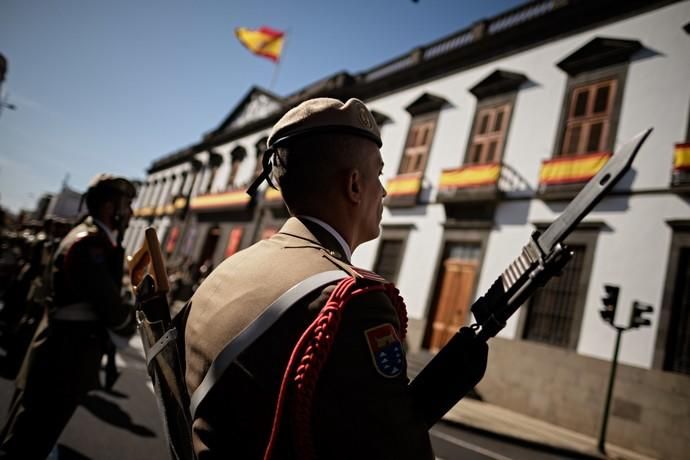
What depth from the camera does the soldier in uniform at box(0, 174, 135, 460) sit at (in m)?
2.25

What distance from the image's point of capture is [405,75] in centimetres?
1430

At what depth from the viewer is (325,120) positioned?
112cm

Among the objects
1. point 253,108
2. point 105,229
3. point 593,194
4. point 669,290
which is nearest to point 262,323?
point 593,194

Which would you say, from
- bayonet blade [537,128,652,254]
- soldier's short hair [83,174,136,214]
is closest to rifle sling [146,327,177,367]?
bayonet blade [537,128,652,254]

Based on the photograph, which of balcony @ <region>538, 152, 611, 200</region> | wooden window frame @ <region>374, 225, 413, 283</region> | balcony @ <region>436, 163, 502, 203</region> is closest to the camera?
balcony @ <region>538, 152, 611, 200</region>

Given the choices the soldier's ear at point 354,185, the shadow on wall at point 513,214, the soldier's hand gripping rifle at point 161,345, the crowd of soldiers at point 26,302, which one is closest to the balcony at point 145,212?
the crowd of soldiers at point 26,302

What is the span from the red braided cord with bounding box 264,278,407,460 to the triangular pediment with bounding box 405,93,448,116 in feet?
42.7

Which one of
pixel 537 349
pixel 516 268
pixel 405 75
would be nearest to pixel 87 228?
pixel 516 268

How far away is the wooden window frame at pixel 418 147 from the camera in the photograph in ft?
41.6

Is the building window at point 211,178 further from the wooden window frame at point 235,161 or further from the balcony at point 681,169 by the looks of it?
the balcony at point 681,169

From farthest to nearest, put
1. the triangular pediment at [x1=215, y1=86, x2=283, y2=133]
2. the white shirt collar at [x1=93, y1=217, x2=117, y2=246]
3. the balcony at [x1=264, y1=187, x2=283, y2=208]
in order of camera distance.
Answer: the triangular pediment at [x1=215, y1=86, x2=283, y2=133] → the balcony at [x1=264, y1=187, x2=283, y2=208] → the white shirt collar at [x1=93, y1=217, x2=117, y2=246]

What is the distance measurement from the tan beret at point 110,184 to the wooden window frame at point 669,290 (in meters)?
8.74

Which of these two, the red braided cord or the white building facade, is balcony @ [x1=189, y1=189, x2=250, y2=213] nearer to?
the white building facade

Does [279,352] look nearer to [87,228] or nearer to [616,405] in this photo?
[87,228]
